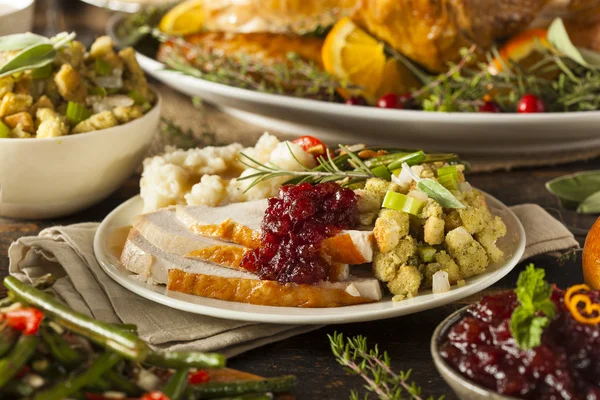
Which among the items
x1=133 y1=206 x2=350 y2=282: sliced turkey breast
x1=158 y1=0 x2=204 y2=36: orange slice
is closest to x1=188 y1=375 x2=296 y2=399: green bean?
x1=133 y1=206 x2=350 y2=282: sliced turkey breast

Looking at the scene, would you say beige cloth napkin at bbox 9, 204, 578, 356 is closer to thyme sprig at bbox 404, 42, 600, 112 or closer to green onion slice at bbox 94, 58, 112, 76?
green onion slice at bbox 94, 58, 112, 76

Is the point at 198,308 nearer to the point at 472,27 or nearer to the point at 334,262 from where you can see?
the point at 334,262

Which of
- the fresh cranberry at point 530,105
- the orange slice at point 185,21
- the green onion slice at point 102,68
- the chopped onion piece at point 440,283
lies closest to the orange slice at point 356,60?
the fresh cranberry at point 530,105

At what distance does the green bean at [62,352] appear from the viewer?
1.78 meters

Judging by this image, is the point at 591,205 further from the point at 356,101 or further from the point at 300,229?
the point at 300,229

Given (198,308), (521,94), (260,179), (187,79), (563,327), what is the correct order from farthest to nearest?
1. (187,79)
2. (521,94)
3. (260,179)
4. (198,308)
5. (563,327)

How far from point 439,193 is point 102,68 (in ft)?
5.35

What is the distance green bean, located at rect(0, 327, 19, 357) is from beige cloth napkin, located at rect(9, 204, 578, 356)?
0.50 metres

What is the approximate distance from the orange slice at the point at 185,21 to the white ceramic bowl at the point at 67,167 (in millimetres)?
1542

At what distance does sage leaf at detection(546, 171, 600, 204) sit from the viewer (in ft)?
10.9

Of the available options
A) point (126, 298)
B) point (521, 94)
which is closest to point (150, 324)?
point (126, 298)

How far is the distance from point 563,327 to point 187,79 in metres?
2.95

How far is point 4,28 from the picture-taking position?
3.64 m

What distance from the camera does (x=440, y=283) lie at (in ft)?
7.73
